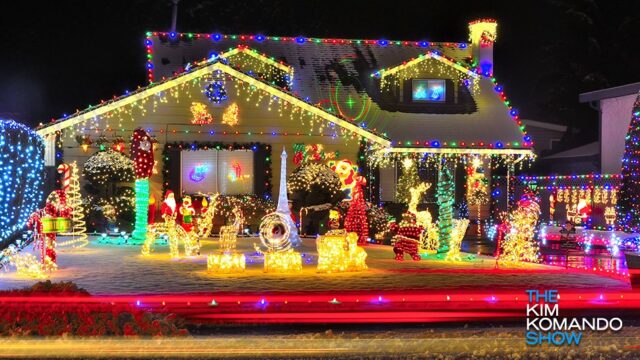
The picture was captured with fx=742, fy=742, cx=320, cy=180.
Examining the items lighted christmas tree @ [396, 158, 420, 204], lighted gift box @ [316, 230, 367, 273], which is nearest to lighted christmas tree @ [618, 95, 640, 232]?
lighted gift box @ [316, 230, 367, 273]

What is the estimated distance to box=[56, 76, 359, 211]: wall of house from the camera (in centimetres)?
2331

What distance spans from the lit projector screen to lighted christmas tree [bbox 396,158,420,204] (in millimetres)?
5275

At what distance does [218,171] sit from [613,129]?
51.2ft

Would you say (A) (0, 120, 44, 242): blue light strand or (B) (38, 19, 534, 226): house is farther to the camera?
(B) (38, 19, 534, 226): house

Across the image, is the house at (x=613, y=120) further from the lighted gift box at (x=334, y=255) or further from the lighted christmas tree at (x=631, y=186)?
the lighted gift box at (x=334, y=255)

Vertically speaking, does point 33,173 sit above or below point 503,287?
above

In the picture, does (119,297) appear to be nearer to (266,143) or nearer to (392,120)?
(266,143)

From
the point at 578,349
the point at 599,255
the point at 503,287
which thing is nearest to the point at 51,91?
the point at 599,255

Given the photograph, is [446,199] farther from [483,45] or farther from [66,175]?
[483,45]

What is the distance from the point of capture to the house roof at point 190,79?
22.7 meters

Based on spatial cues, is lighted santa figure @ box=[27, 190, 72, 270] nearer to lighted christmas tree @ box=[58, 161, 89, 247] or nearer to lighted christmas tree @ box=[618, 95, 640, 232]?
lighted christmas tree @ box=[58, 161, 89, 247]

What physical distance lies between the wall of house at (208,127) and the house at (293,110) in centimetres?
3

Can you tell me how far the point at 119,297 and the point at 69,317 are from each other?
1457 mm

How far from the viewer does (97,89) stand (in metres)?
42.7
